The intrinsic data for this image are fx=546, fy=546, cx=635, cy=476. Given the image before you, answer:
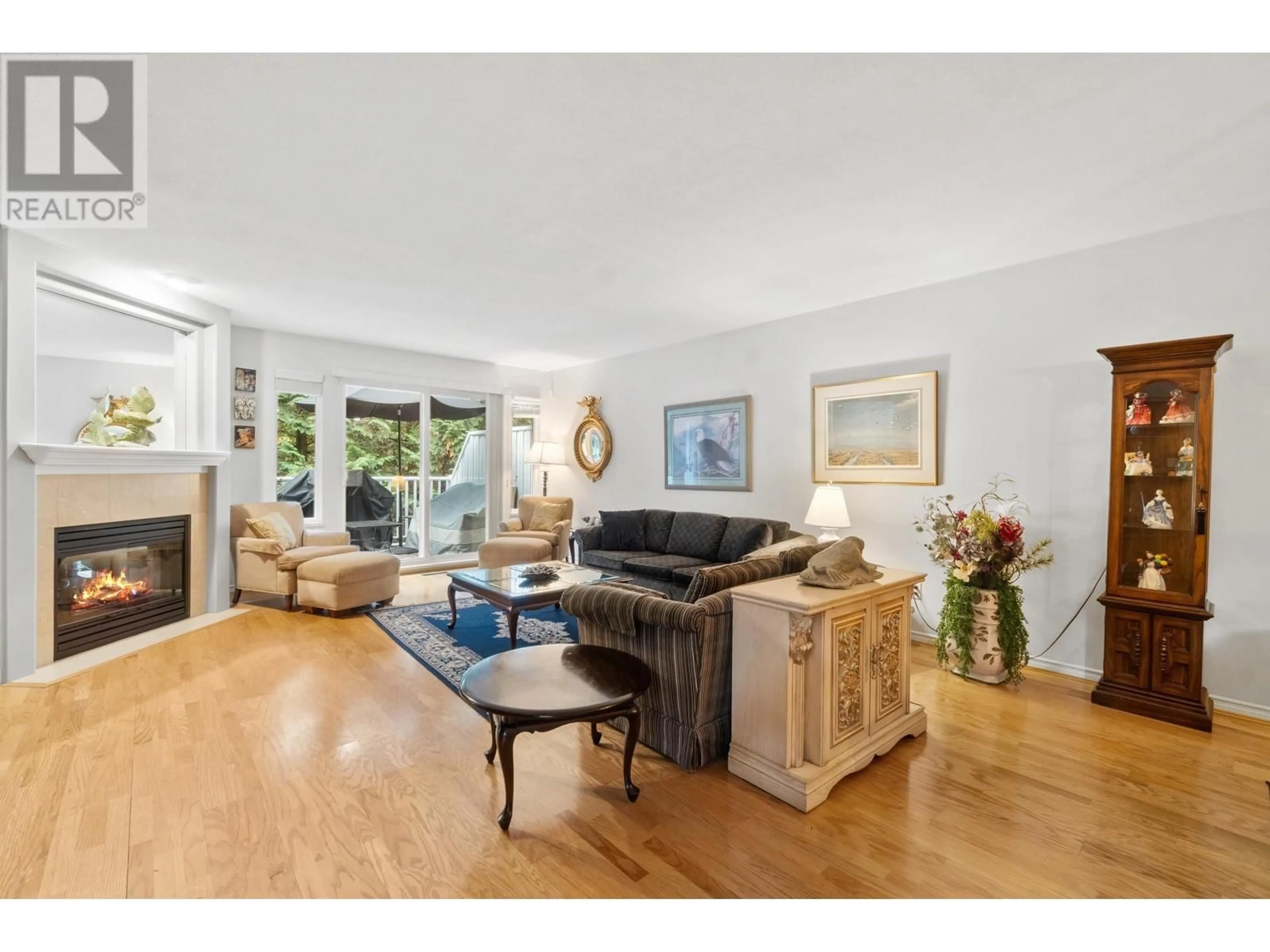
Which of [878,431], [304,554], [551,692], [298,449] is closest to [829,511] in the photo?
[878,431]

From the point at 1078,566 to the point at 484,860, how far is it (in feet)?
12.0

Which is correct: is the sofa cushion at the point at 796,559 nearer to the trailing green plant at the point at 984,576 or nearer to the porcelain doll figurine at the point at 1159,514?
the trailing green plant at the point at 984,576

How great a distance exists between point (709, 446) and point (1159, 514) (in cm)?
341

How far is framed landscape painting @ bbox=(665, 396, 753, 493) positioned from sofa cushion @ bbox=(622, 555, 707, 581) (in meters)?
0.90

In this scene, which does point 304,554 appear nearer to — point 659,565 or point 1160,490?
point 659,565

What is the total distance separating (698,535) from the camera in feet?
17.2

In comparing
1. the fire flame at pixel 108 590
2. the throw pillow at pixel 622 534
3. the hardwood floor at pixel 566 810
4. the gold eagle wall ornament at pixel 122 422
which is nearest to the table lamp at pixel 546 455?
the throw pillow at pixel 622 534

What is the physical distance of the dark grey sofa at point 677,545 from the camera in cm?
466

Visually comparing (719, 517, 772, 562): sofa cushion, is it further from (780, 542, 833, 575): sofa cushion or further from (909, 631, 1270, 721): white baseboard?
(780, 542, 833, 575): sofa cushion

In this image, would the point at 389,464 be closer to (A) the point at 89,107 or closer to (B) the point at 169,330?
(B) the point at 169,330

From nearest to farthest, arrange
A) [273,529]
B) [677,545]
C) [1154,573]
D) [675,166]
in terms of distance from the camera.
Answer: [675,166]
[1154,573]
[273,529]
[677,545]

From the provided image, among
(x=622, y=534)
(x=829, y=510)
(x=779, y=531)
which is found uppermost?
(x=829, y=510)

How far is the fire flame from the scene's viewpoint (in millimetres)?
3766

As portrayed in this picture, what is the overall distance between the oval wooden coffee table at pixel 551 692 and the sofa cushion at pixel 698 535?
286 centimetres
